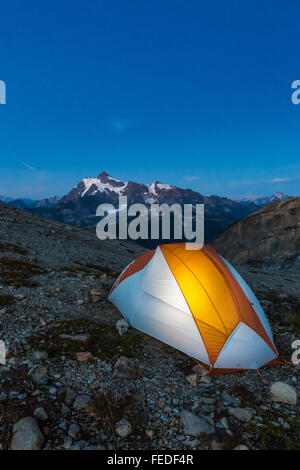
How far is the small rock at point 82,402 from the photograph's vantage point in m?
4.88

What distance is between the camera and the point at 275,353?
736 cm

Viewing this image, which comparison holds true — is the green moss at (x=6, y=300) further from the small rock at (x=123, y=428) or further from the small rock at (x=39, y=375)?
the small rock at (x=123, y=428)

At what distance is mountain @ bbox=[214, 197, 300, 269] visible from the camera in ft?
155

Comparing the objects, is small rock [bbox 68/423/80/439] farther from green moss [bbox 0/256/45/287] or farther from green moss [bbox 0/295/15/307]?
green moss [bbox 0/256/45/287]

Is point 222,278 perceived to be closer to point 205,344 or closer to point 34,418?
point 205,344

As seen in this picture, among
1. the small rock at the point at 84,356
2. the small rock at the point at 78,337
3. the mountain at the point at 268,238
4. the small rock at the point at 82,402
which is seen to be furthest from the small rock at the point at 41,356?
the mountain at the point at 268,238

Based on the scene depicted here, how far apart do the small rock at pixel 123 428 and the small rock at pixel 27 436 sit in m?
1.31

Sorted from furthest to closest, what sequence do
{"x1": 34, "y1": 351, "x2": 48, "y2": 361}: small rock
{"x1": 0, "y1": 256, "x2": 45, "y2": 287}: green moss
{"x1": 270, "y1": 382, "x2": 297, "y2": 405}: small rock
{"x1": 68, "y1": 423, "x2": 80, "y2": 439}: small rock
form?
{"x1": 0, "y1": 256, "x2": 45, "y2": 287}: green moss, {"x1": 34, "y1": 351, "x2": 48, "y2": 361}: small rock, {"x1": 270, "y1": 382, "x2": 297, "y2": 405}: small rock, {"x1": 68, "y1": 423, "x2": 80, "y2": 439}: small rock

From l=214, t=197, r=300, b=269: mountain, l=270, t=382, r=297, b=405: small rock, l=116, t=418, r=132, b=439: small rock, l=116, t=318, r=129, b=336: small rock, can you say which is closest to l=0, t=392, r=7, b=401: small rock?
l=116, t=418, r=132, b=439: small rock

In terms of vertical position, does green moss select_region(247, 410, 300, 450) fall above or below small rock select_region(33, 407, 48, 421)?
below

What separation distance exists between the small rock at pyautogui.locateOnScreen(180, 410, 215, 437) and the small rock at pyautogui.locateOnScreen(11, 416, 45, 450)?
2626 mm

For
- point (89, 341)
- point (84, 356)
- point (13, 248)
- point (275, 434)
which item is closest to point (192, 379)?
point (275, 434)

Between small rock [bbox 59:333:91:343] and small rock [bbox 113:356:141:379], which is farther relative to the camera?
small rock [bbox 59:333:91:343]

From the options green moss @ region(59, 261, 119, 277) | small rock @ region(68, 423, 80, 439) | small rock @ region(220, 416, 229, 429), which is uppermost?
green moss @ region(59, 261, 119, 277)
